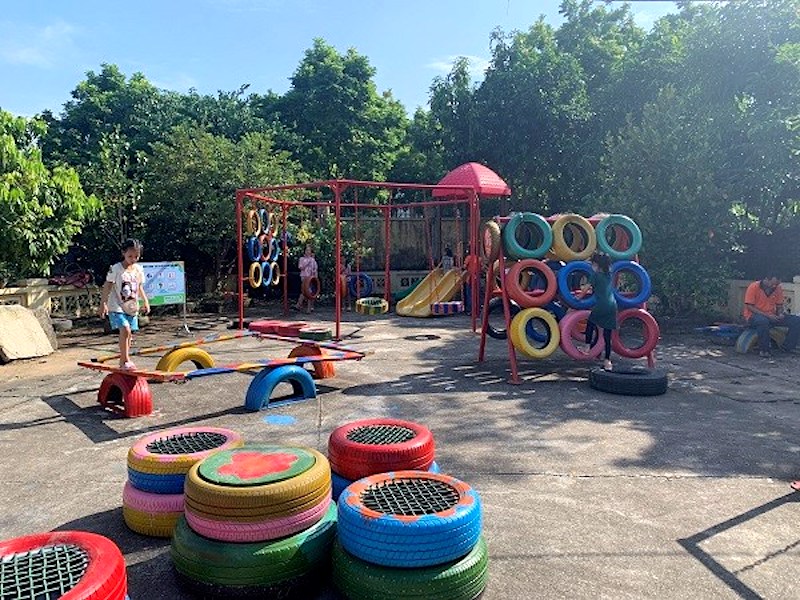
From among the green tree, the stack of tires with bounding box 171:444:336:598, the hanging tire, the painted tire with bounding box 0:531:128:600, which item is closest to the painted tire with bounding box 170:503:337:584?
the stack of tires with bounding box 171:444:336:598

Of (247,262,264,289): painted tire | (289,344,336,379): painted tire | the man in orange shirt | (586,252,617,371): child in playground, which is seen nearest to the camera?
(289,344,336,379): painted tire

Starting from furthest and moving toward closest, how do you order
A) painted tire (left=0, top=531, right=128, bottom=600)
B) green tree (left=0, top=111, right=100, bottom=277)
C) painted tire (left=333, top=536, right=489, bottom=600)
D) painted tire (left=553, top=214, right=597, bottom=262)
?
green tree (left=0, top=111, right=100, bottom=277)
painted tire (left=553, top=214, right=597, bottom=262)
painted tire (left=333, top=536, right=489, bottom=600)
painted tire (left=0, top=531, right=128, bottom=600)

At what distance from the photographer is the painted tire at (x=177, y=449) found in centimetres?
393

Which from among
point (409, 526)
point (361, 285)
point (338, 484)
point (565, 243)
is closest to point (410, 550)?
point (409, 526)

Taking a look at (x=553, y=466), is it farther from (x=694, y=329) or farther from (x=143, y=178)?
(x=143, y=178)

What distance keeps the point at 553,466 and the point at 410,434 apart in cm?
144

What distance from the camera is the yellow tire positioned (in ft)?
25.6

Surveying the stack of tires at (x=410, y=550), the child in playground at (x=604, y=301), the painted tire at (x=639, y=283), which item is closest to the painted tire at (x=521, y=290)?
the child in playground at (x=604, y=301)

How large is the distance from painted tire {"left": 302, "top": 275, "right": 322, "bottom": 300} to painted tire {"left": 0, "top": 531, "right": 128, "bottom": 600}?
41.5 feet

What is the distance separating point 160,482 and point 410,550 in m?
1.78

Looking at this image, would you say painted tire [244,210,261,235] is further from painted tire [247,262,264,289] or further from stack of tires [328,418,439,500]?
stack of tires [328,418,439,500]

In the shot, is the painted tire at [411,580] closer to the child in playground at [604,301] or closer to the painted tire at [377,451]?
the painted tire at [377,451]

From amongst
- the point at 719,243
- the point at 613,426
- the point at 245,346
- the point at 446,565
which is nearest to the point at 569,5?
the point at 719,243

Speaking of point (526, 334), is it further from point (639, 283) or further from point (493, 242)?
point (639, 283)
